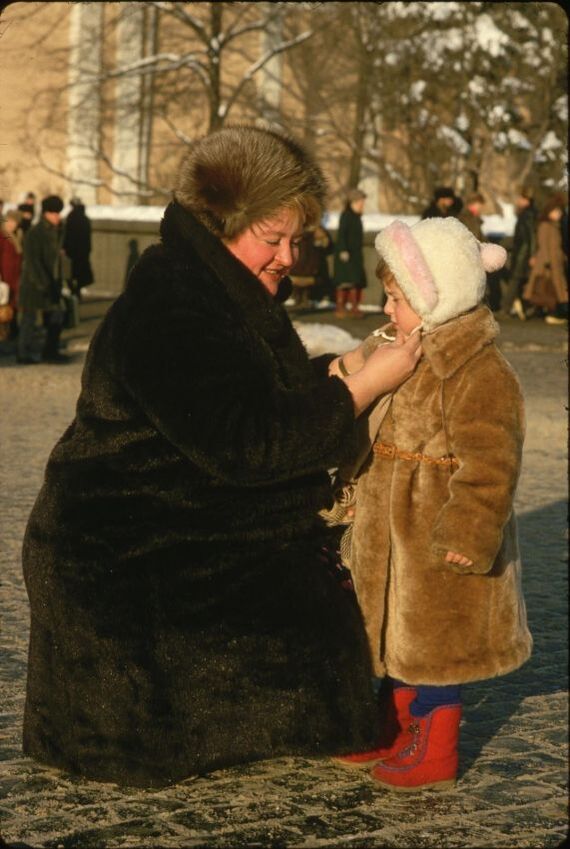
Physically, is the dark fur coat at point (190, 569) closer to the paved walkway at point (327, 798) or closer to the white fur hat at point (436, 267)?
the paved walkway at point (327, 798)

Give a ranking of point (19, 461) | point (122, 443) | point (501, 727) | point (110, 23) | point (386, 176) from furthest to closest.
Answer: point (386, 176), point (110, 23), point (19, 461), point (501, 727), point (122, 443)

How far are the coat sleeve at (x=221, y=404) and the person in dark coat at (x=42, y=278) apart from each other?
38.2ft

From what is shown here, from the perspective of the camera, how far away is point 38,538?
4184 mm

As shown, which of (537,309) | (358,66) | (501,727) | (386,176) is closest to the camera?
(501,727)

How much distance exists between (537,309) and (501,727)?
19.0 metres

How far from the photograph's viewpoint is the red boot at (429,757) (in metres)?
4.20

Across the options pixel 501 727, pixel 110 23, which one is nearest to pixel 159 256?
pixel 501 727

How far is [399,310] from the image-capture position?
4.09 m

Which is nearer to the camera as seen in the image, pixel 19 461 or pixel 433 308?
pixel 433 308

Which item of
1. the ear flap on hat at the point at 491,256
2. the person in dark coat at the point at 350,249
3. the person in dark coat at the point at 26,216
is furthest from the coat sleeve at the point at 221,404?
the person in dark coat at the point at 350,249

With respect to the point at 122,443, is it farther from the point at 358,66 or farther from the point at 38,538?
the point at 358,66

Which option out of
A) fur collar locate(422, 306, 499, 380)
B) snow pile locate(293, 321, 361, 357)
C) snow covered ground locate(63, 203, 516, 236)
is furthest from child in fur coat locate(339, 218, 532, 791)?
snow covered ground locate(63, 203, 516, 236)

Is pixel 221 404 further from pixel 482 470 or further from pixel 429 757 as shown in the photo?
pixel 429 757

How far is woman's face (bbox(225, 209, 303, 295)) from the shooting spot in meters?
4.04
